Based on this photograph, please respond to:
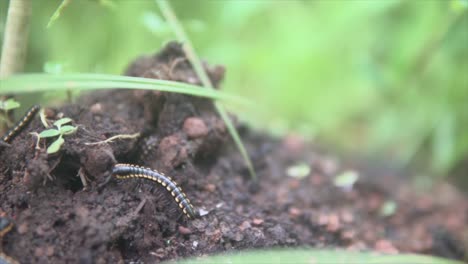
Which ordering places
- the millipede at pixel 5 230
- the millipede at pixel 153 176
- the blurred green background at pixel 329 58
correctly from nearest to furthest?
1. the millipede at pixel 5 230
2. the millipede at pixel 153 176
3. the blurred green background at pixel 329 58

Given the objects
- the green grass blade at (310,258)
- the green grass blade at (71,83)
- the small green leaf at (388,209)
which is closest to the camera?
the green grass blade at (71,83)

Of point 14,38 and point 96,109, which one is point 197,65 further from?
point 14,38

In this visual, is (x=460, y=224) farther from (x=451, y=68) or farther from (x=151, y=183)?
(x=151, y=183)

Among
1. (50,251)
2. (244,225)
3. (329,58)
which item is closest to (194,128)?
(244,225)

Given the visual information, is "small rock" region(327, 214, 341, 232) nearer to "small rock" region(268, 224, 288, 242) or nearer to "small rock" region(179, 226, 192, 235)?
"small rock" region(268, 224, 288, 242)

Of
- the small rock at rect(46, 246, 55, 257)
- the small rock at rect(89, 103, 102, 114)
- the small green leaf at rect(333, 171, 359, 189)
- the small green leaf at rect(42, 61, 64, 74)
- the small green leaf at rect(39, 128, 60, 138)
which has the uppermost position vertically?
the small green leaf at rect(42, 61, 64, 74)

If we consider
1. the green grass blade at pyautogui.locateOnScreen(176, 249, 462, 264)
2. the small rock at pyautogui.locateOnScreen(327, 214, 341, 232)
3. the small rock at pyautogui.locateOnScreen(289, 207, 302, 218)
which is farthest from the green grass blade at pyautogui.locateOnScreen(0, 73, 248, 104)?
the small rock at pyautogui.locateOnScreen(327, 214, 341, 232)

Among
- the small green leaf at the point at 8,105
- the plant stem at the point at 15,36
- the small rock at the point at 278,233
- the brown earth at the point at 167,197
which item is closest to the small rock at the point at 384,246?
the brown earth at the point at 167,197

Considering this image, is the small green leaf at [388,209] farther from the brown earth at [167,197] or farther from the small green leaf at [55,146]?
the small green leaf at [55,146]
